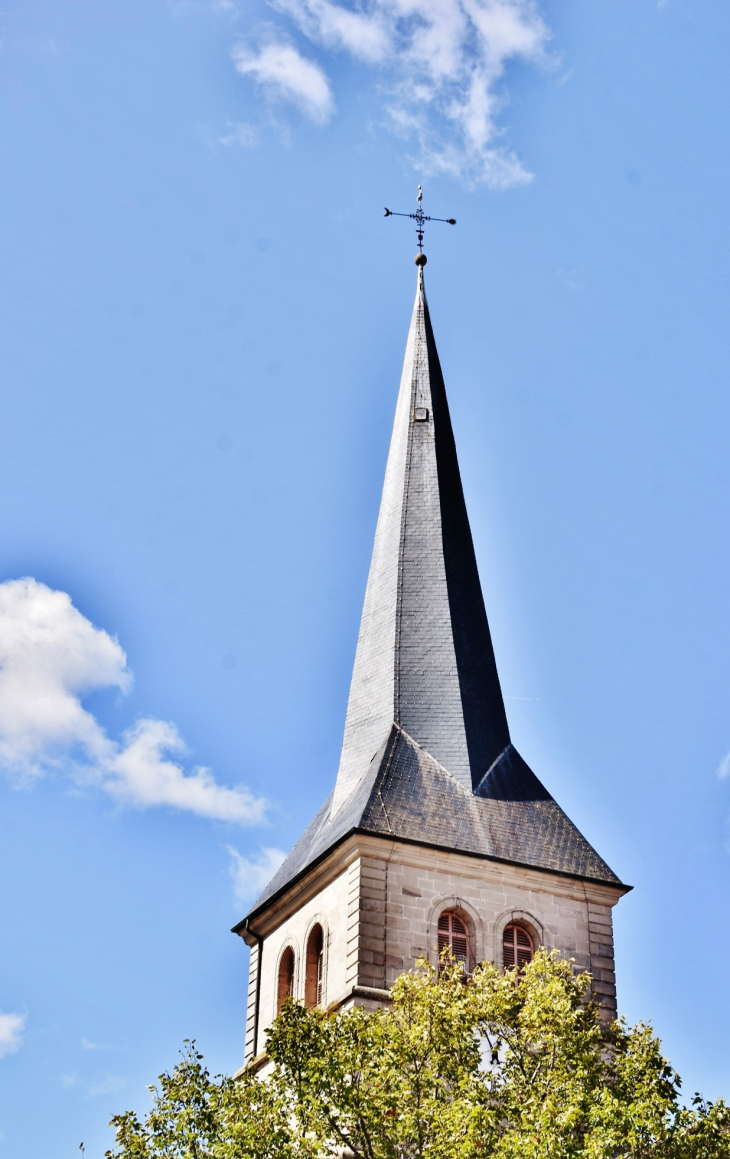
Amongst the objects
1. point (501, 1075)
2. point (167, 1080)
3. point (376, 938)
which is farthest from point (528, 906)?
point (167, 1080)

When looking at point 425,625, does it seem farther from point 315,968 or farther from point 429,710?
point 315,968

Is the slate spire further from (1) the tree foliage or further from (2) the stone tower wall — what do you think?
(1) the tree foliage

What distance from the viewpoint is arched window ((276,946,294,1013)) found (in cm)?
2906

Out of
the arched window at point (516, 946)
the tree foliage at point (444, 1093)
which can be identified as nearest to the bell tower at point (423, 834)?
the arched window at point (516, 946)

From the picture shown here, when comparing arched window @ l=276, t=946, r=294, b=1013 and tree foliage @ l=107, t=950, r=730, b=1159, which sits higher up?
arched window @ l=276, t=946, r=294, b=1013

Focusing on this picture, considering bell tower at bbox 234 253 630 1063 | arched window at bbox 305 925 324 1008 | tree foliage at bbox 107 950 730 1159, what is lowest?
tree foliage at bbox 107 950 730 1159

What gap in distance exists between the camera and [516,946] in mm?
27438

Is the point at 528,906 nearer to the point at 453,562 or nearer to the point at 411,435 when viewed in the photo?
the point at 453,562

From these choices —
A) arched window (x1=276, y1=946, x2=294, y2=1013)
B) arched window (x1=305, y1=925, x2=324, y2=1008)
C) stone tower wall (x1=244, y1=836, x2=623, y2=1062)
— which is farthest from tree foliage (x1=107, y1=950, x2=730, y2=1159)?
arched window (x1=276, y1=946, x2=294, y2=1013)

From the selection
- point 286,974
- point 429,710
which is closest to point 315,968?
point 286,974

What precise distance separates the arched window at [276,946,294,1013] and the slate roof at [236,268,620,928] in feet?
4.11

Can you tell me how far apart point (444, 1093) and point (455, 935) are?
284 inches

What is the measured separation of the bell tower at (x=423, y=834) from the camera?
2692 centimetres

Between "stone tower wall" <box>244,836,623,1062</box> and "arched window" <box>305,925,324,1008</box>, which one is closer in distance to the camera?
"stone tower wall" <box>244,836,623,1062</box>
